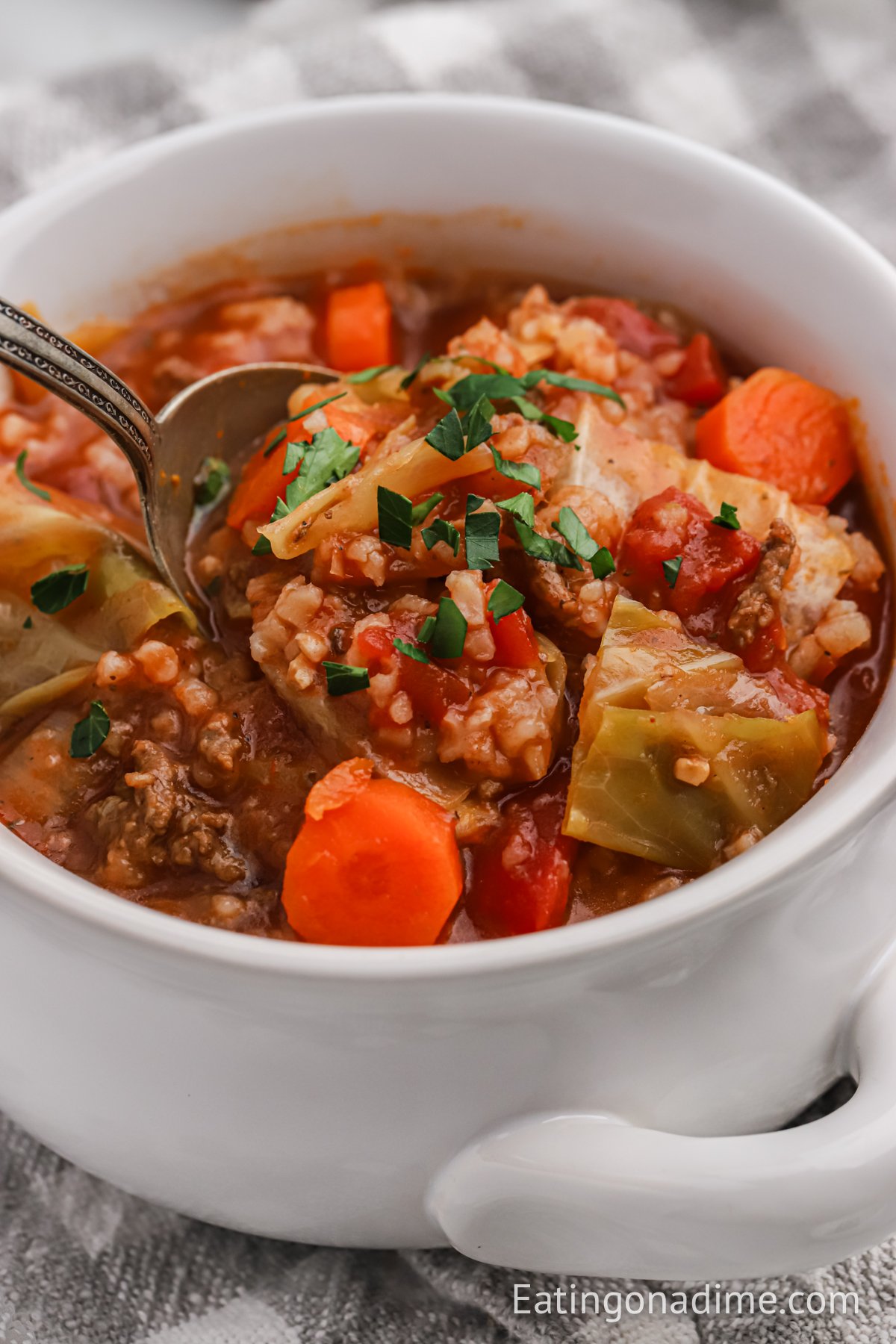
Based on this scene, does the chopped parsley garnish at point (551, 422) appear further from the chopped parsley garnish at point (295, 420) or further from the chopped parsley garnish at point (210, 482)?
the chopped parsley garnish at point (210, 482)

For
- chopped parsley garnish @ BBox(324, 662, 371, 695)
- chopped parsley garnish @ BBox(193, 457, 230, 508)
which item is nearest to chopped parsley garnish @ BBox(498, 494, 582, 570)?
chopped parsley garnish @ BBox(324, 662, 371, 695)

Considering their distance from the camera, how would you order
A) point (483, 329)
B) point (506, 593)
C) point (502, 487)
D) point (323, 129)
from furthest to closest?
point (323, 129) → point (483, 329) → point (502, 487) → point (506, 593)

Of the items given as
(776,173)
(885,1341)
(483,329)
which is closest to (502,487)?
(483,329)

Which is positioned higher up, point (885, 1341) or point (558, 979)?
point (558, 979)

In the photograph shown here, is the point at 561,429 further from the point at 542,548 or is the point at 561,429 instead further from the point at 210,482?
the point at 210,482

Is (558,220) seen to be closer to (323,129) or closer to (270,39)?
(323,129)

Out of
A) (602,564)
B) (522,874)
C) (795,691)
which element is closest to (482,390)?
(602,564)
